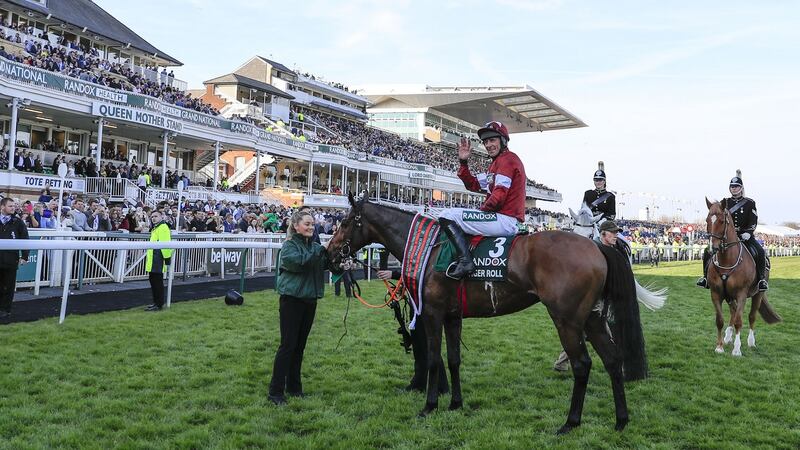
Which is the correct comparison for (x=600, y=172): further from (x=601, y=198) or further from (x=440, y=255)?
(x=440, y=255)

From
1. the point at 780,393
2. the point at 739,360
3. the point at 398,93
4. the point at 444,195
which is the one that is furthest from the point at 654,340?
the point at 398,93

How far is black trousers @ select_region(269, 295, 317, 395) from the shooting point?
15.9 feet

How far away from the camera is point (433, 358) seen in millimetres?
4805

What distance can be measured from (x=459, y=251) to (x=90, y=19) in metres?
34.1

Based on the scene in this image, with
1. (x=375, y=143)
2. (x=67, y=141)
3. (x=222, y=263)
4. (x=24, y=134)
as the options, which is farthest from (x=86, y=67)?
(x=375, y=143)

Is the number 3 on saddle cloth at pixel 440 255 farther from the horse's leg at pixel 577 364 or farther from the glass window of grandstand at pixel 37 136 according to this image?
the glass window of grandstand at pixel 37 136

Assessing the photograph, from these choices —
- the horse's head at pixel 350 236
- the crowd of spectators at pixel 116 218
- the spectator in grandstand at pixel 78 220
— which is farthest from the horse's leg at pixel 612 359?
the spectator in grandstand at pixel 78 220

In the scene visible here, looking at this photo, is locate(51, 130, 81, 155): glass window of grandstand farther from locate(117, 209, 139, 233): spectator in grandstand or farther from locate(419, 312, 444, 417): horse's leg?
locate(419, 312, 444, 417): horse's leg

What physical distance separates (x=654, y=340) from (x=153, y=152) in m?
29.3

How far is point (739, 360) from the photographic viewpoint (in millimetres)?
6816

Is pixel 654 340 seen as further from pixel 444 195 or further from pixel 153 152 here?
pixel 444 195

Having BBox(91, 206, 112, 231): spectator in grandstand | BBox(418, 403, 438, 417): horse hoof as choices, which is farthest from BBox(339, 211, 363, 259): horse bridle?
BBox(91, 206, 112, 231): spectator in grandstand

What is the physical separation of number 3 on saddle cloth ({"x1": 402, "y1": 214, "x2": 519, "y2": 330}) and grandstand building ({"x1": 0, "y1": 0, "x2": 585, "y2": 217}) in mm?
17093

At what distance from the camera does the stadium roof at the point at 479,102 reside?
68225 millimetres
